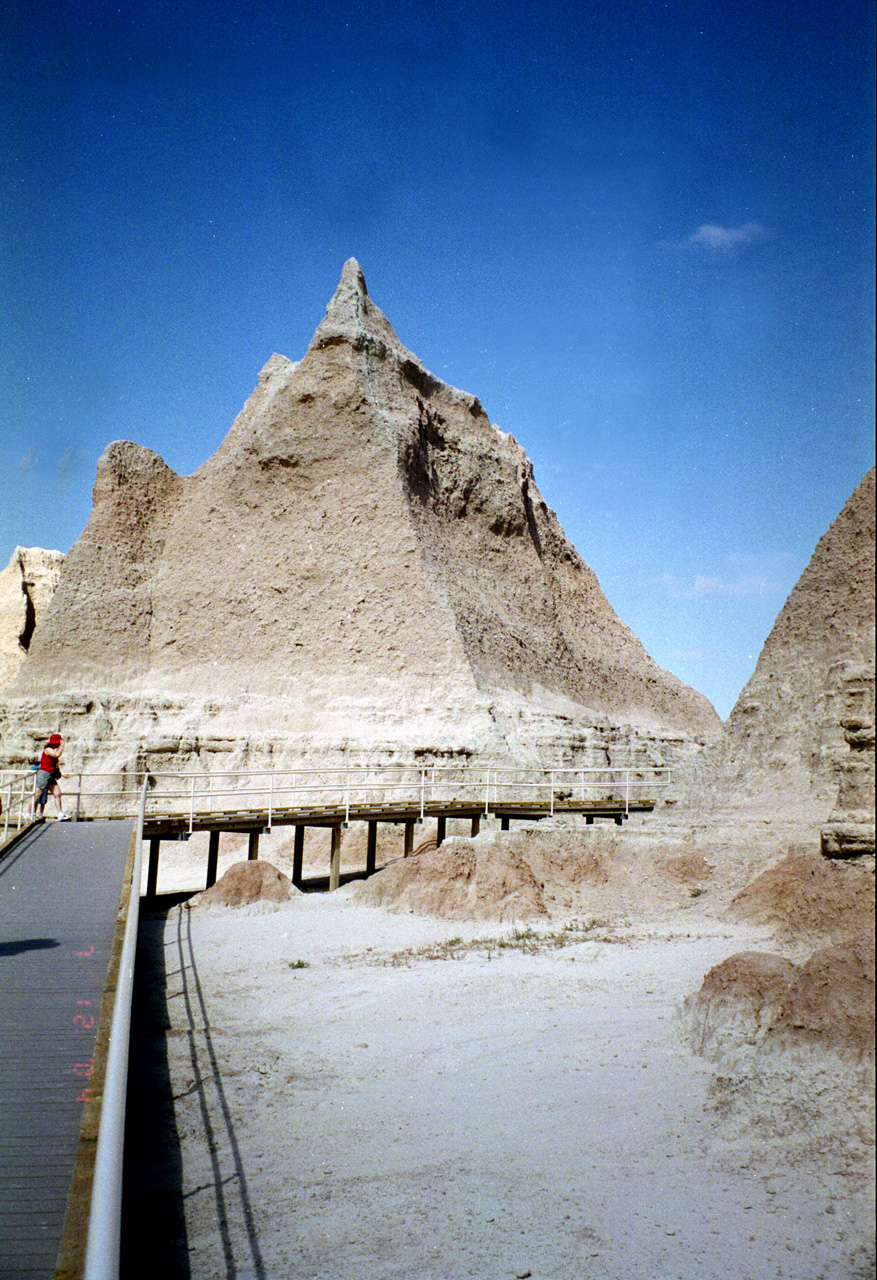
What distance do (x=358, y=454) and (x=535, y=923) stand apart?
84.4ft

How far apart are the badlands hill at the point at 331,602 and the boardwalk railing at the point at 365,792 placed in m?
1.02

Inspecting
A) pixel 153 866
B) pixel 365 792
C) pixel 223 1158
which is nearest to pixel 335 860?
pixel 153 866

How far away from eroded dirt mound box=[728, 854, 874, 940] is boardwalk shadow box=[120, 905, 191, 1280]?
13.4 ft

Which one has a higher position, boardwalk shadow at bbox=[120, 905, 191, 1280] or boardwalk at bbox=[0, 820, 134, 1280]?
boardwalk at bbox=[0, 820, 134, 1280]

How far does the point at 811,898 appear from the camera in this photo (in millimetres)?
7699

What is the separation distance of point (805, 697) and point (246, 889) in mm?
10662

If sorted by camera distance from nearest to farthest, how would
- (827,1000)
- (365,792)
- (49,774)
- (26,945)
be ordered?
(827,1000), (26,945), (49,774), (365,792)

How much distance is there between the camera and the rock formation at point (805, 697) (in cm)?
1145

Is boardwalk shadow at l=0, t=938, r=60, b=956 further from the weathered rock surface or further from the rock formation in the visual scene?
the weathered rock surface

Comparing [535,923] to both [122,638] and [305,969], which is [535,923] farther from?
[122,638]

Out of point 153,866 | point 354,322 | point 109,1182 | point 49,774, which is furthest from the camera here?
point 354,322

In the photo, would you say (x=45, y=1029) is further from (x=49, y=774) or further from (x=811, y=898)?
(x=49, y=774)

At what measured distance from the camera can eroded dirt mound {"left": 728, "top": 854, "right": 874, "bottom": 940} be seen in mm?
4847

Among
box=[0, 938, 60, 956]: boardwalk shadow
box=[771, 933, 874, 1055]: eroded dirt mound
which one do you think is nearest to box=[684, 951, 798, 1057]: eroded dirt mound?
box=[771, 933, 874, 1055]: eroded dirt mound
